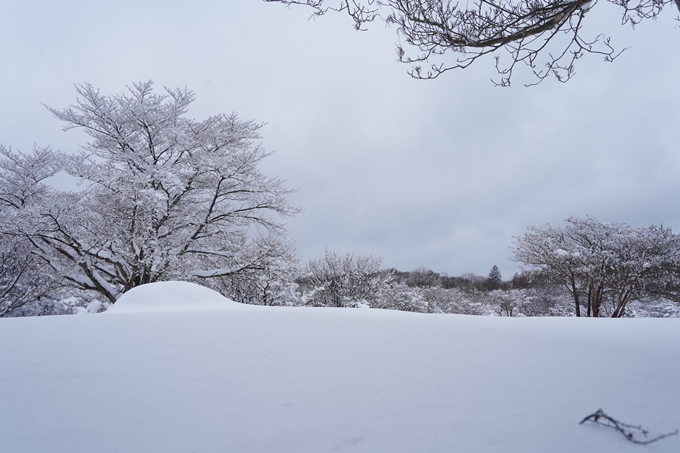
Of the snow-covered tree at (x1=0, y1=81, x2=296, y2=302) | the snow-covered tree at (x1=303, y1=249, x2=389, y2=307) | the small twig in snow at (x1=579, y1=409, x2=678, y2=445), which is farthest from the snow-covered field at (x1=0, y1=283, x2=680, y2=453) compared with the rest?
the snow-covered tree at (x1=303, y1=249, x2=389, y2=307)

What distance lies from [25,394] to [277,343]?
3.29 feet

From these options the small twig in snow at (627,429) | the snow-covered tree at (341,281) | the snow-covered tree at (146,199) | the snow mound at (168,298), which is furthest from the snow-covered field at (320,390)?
the snow-covered tree at (341,281)

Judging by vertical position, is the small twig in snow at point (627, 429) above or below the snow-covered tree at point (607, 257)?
below

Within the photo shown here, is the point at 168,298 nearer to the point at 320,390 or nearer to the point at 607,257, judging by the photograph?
the point at 320,390

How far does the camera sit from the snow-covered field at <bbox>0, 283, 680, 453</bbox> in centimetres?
83

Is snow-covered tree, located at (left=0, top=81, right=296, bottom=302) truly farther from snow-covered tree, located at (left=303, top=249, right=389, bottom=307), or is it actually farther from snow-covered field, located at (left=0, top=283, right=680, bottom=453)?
snow-covered field, located at (left=0, top=283, right=680, bottom=453)

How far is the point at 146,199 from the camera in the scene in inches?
326

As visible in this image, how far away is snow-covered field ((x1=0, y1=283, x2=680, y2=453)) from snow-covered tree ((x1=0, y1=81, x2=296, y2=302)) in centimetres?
757

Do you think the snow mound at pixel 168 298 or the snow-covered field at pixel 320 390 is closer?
the snow-covered field at pixel 320 390

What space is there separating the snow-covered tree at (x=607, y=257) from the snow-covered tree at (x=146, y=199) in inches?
416

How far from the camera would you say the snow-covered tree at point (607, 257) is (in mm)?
11414

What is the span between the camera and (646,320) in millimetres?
3312

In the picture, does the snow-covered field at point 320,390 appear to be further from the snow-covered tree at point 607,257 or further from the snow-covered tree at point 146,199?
the snow-covered tree at point 607,257

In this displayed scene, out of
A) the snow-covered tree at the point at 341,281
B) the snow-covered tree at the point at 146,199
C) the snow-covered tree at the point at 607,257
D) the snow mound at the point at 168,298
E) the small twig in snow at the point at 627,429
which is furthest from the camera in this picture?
the snow-covered tree at the point at 341,281
